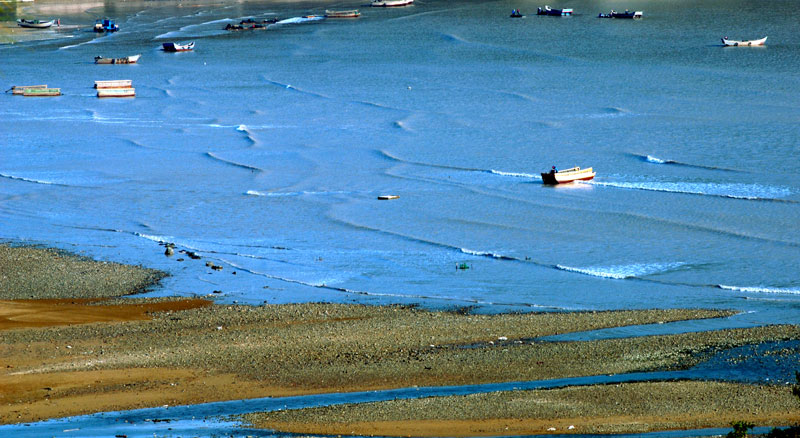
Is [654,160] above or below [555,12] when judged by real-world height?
below

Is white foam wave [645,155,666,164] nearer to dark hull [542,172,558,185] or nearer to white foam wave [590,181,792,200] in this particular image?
white foam wave [590,181,792,200]

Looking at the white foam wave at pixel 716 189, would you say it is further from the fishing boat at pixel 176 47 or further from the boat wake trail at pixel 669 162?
the fishing boat at pixel 176 47

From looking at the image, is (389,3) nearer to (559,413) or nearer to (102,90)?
(102,90)

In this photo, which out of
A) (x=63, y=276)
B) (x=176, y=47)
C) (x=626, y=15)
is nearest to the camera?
(x=63, y=276)

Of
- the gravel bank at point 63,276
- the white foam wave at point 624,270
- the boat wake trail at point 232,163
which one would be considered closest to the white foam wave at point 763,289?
the white foam wave at point 624,270

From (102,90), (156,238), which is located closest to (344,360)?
(156,238)

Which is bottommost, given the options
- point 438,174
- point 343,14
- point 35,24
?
point 438,174
